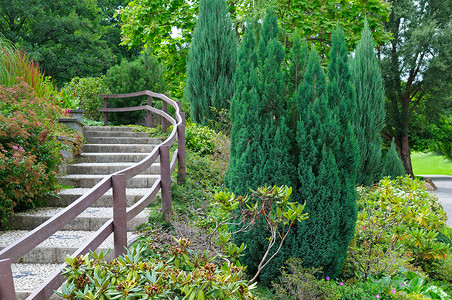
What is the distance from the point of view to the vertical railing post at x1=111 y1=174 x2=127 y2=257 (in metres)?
3.14

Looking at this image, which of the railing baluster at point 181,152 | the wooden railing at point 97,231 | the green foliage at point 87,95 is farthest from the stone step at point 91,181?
the green foliage at point 87,95

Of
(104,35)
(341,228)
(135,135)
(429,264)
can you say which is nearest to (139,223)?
(341,228)

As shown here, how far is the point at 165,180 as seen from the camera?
15.7ft

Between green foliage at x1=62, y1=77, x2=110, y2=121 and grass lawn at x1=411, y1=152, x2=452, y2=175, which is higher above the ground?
green foliage at x1=62, y1=77, x2=110, y2=121

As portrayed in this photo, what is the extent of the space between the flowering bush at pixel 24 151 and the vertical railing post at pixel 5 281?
3197mm

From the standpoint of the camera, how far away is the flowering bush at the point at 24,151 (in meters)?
4.73

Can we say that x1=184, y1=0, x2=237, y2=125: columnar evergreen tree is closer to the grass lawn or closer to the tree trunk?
the tree trunk

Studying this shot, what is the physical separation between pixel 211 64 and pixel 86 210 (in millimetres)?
6350

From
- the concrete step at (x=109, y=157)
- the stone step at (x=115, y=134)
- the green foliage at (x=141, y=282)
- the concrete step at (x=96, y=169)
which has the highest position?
the stone step at (x=115, y=134)

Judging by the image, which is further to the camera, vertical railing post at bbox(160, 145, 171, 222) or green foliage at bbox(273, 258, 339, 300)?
vertical railing post at bbox(160, 145, 171, 222)

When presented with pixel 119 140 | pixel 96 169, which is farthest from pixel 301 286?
pixel 119 140

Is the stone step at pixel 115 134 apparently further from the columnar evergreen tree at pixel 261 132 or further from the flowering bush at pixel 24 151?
the columnar evergreen tree at pixel 261 132

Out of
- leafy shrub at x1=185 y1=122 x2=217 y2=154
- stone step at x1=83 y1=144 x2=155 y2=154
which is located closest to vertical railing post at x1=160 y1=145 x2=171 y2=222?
leafy shrub at x1=185 y1=122 x2=217 y2=154

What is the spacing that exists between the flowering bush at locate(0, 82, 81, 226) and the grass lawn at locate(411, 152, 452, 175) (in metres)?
36.9
